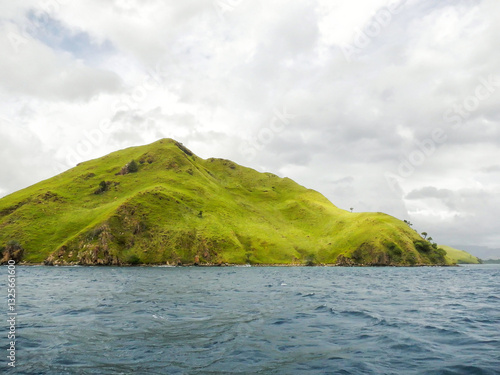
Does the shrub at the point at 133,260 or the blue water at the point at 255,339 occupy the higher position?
the blue water at the point at 255,339

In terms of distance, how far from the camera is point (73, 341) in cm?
1902

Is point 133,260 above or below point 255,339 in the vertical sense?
below

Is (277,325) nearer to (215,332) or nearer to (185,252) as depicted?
(215,332)

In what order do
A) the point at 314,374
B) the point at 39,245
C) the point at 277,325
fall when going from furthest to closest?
the point at 39,245 < the point at 277,325 < the point at 314,374

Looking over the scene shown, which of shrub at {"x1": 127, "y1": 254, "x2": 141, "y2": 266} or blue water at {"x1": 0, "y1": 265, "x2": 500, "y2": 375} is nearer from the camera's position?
blue water at {"x1": 0, "y1": 265, "x2": 500, "y2": 375}

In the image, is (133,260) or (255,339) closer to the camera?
(255,339)

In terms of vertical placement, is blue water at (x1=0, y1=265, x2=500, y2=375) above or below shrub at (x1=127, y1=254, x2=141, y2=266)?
above

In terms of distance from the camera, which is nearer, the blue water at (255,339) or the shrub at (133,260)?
the blue water at (255,339)

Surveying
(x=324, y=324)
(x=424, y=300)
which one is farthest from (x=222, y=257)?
(x=324, y=324)

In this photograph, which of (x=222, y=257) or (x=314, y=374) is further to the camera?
(x=222, y=257)

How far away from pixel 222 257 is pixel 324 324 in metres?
170

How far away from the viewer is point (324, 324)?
24.5 metres

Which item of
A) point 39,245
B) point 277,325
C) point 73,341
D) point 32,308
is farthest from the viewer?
point 39,245

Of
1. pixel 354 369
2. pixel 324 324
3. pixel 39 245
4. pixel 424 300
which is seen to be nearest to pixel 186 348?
pixel 354 369
